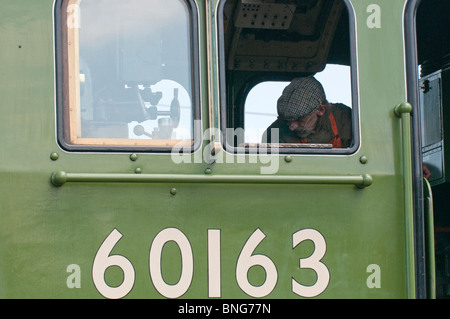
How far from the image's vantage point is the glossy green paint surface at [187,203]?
3.33 meters

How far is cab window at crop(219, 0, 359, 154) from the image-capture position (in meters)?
3.69

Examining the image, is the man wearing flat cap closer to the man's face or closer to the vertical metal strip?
the man's face

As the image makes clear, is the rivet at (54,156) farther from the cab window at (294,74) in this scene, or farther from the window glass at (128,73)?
the cab window at (294,74)

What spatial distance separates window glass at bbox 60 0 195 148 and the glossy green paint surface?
9 centimetres

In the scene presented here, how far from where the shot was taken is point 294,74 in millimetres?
3955

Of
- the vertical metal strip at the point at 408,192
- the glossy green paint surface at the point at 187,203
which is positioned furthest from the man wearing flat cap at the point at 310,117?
the vertical metal strip at the point at 408,192

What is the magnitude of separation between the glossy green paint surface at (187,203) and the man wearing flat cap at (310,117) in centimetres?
11

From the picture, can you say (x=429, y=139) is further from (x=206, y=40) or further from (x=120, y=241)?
(x=120, y=241)

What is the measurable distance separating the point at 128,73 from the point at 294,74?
93 cm

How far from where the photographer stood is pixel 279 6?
3949 mm

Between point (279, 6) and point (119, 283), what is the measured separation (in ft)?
5.49

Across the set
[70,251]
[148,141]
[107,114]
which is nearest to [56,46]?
[107,114]

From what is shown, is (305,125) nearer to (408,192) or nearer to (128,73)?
(408,192)

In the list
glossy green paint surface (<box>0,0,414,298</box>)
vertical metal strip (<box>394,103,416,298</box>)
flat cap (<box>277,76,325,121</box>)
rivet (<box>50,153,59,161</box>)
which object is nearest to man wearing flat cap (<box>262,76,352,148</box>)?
flat cap (<box>277,76,325,121</box>)
